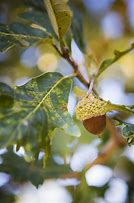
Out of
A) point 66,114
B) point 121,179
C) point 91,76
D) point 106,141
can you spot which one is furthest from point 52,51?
point 66,114

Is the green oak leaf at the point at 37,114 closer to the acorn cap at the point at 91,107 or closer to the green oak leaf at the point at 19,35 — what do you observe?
the acorn cap at the point at 91,107

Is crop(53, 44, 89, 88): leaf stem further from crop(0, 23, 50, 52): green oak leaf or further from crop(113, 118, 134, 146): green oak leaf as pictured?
crop(113, 118, 134, 146): green oak leaf

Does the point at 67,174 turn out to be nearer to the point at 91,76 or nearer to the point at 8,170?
the point at 8,170

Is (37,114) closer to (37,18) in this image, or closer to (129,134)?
(129,134)

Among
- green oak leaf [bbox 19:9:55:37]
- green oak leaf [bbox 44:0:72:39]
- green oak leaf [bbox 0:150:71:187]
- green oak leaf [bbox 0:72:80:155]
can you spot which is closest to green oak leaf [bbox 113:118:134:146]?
green oak leaf [bbox 0:72:80:155]

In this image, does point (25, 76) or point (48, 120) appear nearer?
point (48, 120)

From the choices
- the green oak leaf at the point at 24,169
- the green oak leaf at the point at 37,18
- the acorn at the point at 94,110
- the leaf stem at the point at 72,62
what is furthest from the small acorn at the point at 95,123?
the green oak leaf at the point at 24,169
